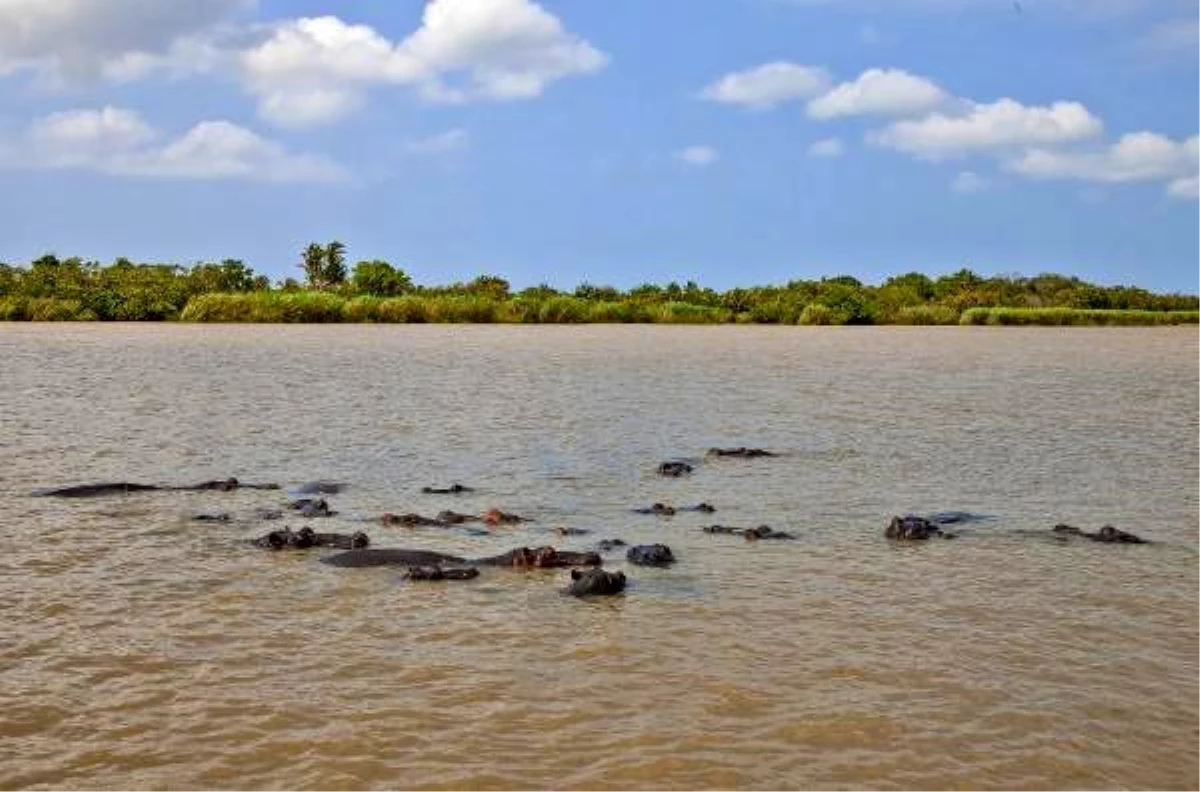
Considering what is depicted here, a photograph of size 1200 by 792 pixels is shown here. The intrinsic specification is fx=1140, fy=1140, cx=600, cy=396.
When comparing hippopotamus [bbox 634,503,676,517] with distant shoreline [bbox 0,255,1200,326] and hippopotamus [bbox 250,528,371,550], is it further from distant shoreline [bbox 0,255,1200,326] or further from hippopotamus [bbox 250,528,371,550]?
distant shoreline [bbox 0,255,1200,326]

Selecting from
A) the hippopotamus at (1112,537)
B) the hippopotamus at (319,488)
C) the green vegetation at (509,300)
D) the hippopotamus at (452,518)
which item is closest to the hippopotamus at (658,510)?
the hippopotamus at (452,518)

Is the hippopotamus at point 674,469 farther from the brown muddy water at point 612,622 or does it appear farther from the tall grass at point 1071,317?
the tall grass at point 1071,317

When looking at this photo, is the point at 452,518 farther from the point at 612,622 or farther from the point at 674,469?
the point at 674,469

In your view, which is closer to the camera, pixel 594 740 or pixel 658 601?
pixel 594 740

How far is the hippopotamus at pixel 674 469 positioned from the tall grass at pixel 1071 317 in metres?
72.7

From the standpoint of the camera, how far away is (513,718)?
6.73 m

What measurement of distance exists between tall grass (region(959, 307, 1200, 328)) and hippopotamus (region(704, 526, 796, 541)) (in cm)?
7658

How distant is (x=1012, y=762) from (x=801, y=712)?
1.23 m

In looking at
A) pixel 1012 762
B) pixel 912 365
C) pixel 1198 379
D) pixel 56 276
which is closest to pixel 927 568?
pixel 1012 762

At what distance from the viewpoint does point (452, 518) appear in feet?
41.3

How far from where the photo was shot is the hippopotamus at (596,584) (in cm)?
941

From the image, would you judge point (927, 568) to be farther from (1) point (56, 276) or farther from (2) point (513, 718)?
(1) point (56, 276)

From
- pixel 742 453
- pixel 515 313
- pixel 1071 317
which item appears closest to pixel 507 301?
pixel 515 313

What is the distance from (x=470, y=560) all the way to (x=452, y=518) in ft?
6.63
